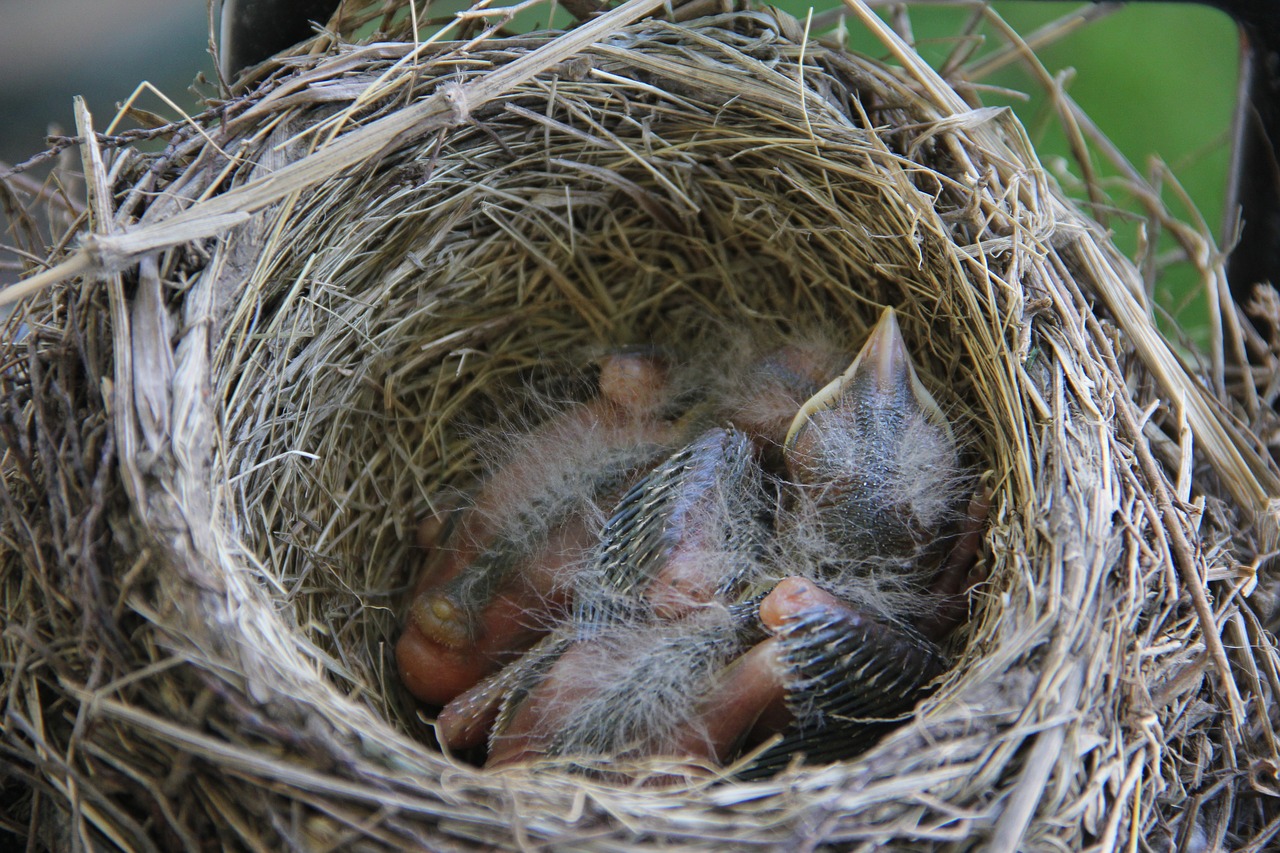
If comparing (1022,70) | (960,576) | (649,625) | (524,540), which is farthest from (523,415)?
(1022,70)

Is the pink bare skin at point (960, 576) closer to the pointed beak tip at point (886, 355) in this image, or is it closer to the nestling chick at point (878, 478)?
the nestling chick at point (878, 478)

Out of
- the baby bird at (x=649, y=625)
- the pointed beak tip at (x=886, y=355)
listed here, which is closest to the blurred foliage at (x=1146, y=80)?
the pointed beak tip at (x=886, y=355)

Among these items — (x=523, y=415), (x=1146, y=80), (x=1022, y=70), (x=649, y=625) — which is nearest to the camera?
(x=649, y=625)

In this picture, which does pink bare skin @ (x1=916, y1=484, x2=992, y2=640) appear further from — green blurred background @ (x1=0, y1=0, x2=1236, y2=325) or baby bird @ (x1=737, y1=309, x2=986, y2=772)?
green blurred background @ (x1=0, y1=0, x2=1236, y2=325)

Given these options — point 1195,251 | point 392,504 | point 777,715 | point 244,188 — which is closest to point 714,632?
point 777,715

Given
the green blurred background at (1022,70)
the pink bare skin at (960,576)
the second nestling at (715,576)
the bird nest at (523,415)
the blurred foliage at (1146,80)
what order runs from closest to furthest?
1. the bird nest at (523,415)
2. the second nestling at (715,576)
3. the pink bare skin at (960,576)
4. the green blurred background at (1022,70)
5. the blurred foliage at (1146,80)

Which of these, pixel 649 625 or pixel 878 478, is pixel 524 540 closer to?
pixel 649 625

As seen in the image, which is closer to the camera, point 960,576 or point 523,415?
point 960,576
